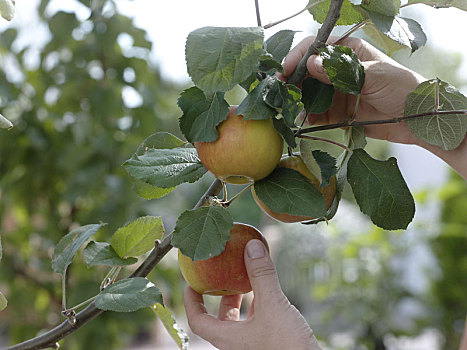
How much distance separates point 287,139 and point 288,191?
0.04 meters

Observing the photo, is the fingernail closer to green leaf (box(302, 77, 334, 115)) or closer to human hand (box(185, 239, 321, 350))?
human hand (box(185, 239, 321, 350))

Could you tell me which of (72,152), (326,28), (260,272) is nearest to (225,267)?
(260,272)

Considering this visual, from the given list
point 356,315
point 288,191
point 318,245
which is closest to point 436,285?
point 356,315

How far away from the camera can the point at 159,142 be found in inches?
20.2

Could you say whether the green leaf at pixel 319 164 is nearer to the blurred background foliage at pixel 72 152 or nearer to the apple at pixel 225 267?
the apple at pixel 225 267

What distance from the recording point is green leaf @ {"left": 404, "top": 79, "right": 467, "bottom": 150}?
18.7 inches

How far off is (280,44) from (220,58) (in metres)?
0.15

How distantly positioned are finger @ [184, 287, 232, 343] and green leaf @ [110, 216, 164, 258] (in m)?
0.09

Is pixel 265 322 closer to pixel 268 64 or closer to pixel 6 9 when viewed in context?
pixel 268 64

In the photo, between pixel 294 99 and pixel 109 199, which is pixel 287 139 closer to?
pixel 294 99

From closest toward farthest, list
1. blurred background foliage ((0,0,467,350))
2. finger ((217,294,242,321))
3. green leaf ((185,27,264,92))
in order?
green leaf ((185,27,264,92)) → finger ((217,294,242,321)) → blurred background foliage ((0,0,467,350))

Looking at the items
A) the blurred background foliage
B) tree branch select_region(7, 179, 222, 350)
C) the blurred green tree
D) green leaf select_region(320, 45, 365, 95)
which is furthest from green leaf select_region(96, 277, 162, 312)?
the blurred green tree

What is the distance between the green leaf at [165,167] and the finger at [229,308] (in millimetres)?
227

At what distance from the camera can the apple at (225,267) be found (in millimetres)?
498
